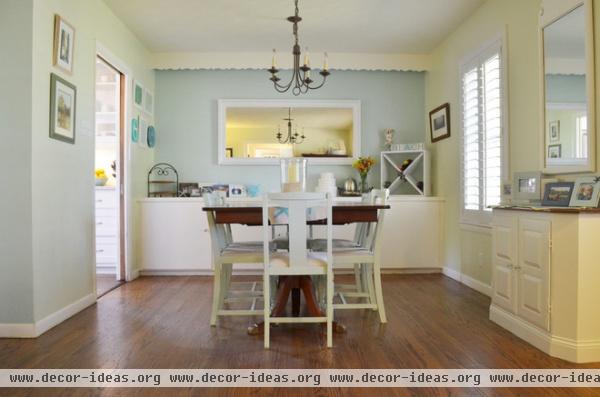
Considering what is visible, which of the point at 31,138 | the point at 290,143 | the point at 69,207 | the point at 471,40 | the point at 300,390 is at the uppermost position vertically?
the point at 471,40

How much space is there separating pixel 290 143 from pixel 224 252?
92.5 inches

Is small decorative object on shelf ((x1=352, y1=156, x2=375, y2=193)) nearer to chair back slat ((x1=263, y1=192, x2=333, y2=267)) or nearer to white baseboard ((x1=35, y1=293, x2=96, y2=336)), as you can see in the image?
chair back slat ((x1=263, y1=192, x2=333, y2=267))

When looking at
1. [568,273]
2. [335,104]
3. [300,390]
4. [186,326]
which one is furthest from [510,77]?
[186,326]

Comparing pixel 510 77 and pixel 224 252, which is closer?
pixel 224 252

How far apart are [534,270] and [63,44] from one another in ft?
11.0

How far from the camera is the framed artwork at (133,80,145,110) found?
4092 mm

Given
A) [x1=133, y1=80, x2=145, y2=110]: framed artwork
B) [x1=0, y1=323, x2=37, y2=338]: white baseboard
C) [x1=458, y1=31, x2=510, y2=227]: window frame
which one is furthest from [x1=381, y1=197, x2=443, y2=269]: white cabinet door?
[x1=0, y1=323, x2=37, y2=338]: white baseboard

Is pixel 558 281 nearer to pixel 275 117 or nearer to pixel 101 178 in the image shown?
pixel 275 117

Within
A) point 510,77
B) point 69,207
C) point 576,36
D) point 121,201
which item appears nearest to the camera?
point 576,36

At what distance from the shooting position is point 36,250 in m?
2.46

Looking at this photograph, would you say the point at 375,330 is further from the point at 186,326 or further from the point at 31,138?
the point at 31,138

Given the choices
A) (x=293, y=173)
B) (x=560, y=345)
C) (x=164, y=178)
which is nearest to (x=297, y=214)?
(x=293, y=173)

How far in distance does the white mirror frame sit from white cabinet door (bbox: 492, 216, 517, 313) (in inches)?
91.6

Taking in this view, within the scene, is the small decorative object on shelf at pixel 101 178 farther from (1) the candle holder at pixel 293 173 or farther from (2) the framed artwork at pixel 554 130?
(2) the framed artwork at pixel 554 130
